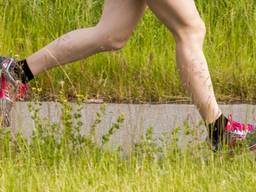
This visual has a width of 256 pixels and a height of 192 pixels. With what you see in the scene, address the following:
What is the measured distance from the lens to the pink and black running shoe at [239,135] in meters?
5.00

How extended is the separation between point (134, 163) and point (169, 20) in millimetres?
816

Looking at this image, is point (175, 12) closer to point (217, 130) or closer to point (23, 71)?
point (217, 130)

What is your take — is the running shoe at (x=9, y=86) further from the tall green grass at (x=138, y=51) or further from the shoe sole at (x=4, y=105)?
the tall green grass at (x=138, y=51)

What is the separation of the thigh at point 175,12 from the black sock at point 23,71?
35.7 inches

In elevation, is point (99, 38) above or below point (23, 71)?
above

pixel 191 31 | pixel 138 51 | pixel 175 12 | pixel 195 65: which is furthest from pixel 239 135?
pixel 138 51

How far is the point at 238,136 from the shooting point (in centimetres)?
513

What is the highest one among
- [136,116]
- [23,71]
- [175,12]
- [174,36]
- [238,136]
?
[175,12]

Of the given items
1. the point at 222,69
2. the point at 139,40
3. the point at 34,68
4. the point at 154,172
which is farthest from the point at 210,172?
the point at 139,40

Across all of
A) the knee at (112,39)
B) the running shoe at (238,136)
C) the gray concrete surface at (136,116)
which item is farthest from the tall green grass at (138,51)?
the running shoe at (238,136)

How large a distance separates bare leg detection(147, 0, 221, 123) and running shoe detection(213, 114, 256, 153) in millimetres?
113

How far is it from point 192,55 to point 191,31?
131 mm

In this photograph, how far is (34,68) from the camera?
17.8 ft

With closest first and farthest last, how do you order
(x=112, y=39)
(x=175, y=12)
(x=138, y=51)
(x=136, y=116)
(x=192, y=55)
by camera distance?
1. (x=175, y=12)
2. (x=192, y=55)
3. (x=112, y=39)
4. (x=136, y=116)
5. (x=138, y=51)
